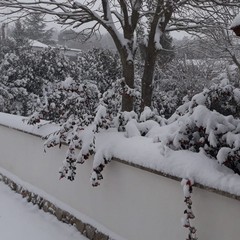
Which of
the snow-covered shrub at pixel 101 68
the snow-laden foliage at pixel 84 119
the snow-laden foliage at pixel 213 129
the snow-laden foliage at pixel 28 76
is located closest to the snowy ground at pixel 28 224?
the snow-laden foliage at pixel 84 119

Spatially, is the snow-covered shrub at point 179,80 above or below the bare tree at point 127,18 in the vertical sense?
below

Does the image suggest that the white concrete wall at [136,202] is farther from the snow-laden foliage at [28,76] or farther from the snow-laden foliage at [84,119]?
the snow-laden foliage at [28,76]

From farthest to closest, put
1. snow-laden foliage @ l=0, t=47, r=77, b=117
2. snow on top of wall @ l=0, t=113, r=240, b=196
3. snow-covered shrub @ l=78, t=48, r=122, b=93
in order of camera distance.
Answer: snow-covered shrub @ l=78, t=48, r=122, b=93 → snow-laden foliage @ l=0, t=47, r=77, b=117 → snow on top of wall @ l=0, t=113, r=240, b=196

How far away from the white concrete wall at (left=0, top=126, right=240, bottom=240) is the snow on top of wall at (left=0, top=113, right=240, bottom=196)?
0.45 feet

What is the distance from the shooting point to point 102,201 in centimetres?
477

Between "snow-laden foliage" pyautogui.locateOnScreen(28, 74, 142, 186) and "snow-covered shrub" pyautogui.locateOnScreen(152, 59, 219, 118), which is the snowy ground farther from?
"snow-covered shrub" pyautogui.locateOnScreen(152, 59, 219, 118)

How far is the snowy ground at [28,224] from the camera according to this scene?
498 cm

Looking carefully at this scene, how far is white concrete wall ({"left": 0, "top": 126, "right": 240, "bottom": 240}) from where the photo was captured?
320 centimetres

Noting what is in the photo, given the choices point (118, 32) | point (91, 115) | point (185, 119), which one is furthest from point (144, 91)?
point (185, 119)

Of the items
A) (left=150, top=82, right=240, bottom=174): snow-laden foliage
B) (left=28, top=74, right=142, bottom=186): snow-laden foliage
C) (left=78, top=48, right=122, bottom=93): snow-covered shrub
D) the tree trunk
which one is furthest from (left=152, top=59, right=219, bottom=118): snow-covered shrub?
(left=150, top=82, right=240, bottom=174): snow-laden foliage

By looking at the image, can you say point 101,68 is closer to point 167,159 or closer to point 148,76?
point 148,76

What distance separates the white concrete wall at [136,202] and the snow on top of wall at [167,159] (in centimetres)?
14

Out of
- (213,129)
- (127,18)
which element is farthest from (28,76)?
(213,129)

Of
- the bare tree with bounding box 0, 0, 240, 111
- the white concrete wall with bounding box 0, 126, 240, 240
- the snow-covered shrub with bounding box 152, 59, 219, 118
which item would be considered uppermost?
the bare tree with bounding box 0, 0, 240, 111
